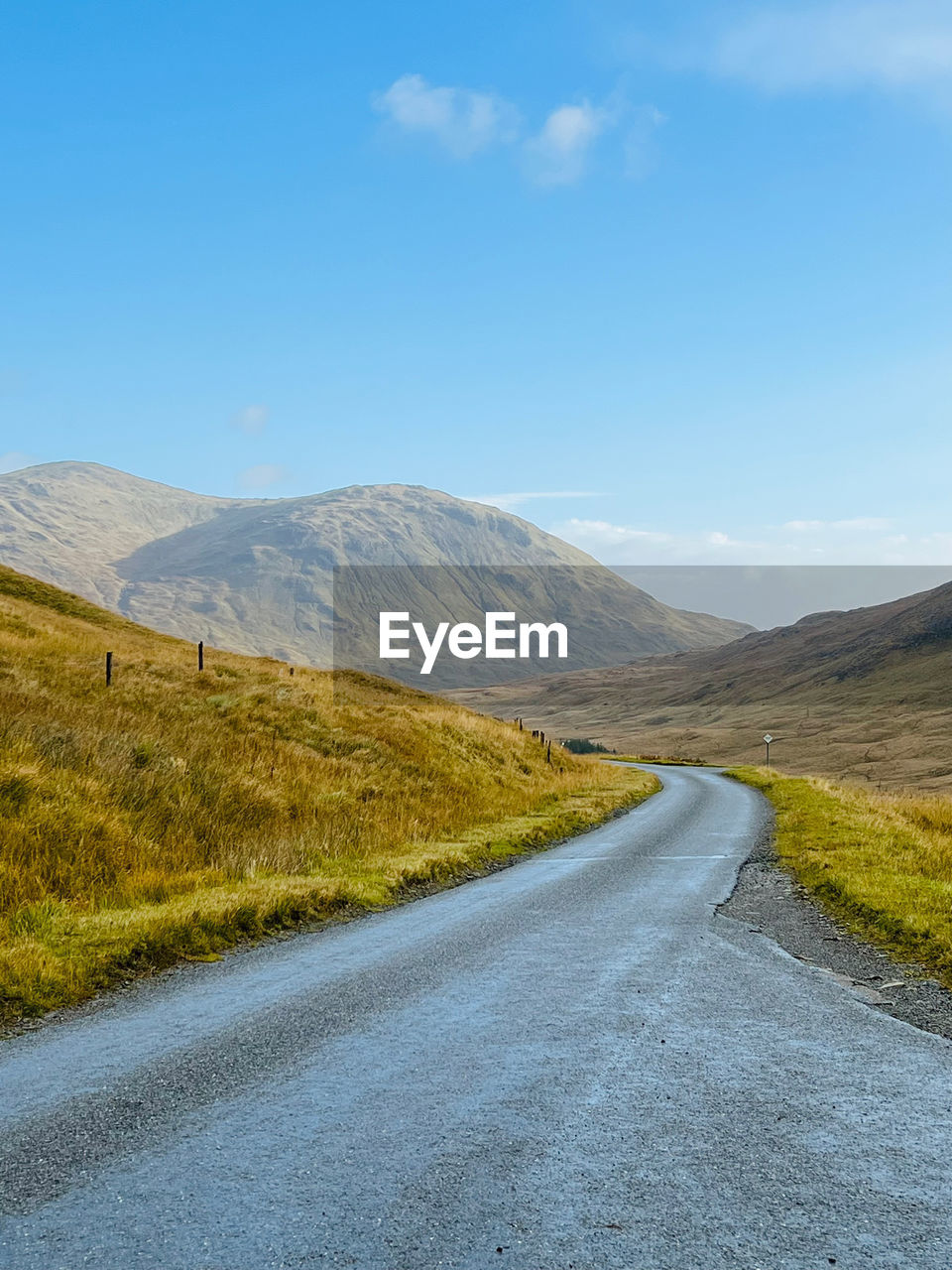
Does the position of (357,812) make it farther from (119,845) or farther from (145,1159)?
(145,1159)

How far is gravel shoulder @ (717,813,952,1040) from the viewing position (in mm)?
8570

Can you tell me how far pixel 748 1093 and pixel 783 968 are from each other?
4181 mm

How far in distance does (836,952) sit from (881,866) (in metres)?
7.05

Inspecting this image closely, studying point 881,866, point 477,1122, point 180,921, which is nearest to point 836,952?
point 881,866

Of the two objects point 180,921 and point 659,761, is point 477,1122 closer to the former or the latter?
point 180,921

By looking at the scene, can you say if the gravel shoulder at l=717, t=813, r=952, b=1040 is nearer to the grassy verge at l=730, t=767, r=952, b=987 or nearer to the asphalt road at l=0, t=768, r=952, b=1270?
the grassy verge at l=730, t=767, r=952, b=987

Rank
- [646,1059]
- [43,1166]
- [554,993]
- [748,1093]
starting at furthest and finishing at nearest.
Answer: [554,993] < [646,1059] < [748,1093] < [43,1166]

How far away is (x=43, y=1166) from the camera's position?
484 cm

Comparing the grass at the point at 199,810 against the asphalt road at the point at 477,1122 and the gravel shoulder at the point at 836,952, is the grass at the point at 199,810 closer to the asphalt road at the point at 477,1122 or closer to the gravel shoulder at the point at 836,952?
the asphalt road at the point at 477,1122

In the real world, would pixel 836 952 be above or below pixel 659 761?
above

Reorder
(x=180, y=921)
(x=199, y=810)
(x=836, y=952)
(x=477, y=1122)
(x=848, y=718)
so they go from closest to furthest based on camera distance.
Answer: (x=477, y=1122)
(x=180, y=921)
(x=836, y=952)
(x=199, y=810)
(x=848, y=718)

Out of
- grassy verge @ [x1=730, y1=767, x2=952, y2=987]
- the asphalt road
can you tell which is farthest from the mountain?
the asphalt road

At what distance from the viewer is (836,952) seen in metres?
11.2

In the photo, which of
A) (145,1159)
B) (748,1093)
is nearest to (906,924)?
(748,1093)
